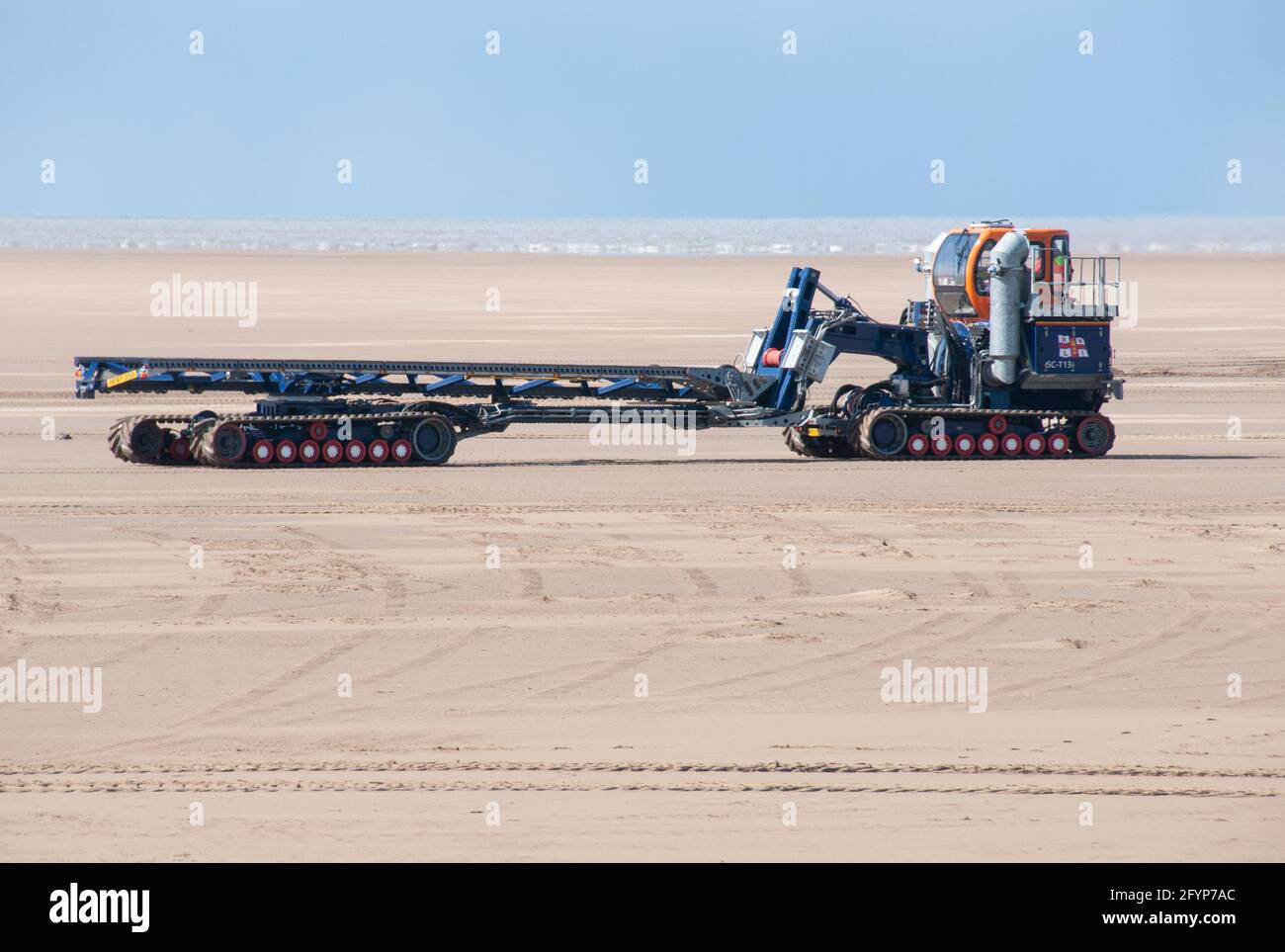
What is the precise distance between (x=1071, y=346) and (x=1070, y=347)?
0.02 metres

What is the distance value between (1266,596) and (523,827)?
7546mm

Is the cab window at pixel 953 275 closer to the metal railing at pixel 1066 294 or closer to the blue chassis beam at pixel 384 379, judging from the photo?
the metal railing at pixel 1066 294

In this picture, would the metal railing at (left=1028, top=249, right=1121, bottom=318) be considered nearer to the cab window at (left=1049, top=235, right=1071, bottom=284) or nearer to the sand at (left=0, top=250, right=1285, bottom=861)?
the cab window at (left=1049, top=235, right=1071, bottom=284)

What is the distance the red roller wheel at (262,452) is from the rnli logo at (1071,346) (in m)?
9.15

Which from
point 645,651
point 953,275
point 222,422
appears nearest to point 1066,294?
point 953,275

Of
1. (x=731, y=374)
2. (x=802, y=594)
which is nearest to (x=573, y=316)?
(x=731, y=374)

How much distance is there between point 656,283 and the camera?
71.6m

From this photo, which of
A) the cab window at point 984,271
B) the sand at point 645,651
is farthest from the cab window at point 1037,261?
the sand at point 645,651

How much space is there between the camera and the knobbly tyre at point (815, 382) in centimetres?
2134

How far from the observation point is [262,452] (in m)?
21.3

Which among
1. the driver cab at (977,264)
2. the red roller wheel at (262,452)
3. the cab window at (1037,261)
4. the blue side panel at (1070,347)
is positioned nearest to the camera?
the red roller wheel at (262,452)

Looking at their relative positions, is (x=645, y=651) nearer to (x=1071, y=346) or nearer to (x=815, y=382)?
(x=815, y=382)

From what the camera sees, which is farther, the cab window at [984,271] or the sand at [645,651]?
the cab window at [984,271]

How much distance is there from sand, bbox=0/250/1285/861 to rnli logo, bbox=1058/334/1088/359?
1.44 metres
